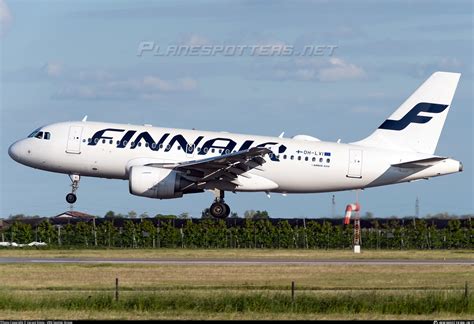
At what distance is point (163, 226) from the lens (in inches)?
3019

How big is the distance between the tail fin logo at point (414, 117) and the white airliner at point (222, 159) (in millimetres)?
88

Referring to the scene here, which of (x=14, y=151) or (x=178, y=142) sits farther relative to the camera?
(x=14, y=151)

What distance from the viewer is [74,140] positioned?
197 ft

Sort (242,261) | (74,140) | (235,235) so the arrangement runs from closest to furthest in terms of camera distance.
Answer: (242,261) → (74,140) → (235,235)

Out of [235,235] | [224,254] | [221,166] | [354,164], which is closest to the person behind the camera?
[224,254]

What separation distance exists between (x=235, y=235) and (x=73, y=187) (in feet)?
48.4

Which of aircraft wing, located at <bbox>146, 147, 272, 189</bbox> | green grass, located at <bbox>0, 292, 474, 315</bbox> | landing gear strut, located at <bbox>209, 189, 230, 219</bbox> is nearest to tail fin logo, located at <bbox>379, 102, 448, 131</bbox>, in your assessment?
aircraft wing, located at <bbox>146, 147, 272, 189</bbox>

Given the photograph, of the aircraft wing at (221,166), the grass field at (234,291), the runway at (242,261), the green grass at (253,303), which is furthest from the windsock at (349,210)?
the green grass at (253,303)

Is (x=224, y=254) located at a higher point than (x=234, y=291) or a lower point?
higher

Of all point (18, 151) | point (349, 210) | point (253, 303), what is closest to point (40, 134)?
point (18, 151)

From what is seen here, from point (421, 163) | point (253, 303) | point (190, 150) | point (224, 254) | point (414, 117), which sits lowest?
point (253, 303)

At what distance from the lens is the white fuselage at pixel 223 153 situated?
196 feet

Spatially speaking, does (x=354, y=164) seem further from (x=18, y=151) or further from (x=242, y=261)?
(x=18, y=151)

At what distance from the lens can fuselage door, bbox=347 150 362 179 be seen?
62156 millimetres
